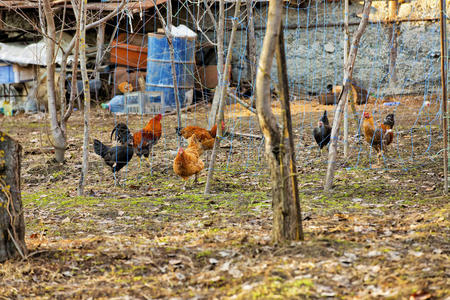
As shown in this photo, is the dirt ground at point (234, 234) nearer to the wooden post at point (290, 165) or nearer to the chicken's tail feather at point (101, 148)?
the wooden post at point (290, 165)

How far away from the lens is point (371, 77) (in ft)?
51.4

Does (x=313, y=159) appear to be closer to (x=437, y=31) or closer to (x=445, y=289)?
(x=445, y=289)

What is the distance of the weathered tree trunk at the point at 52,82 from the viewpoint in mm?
7543

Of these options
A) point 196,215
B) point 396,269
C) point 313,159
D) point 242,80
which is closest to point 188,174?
point 196,215

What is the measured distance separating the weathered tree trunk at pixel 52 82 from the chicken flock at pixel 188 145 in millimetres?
999

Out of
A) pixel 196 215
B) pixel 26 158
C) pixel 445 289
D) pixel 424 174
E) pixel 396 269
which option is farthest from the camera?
pixel 26 158

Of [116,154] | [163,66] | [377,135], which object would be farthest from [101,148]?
[163,66]

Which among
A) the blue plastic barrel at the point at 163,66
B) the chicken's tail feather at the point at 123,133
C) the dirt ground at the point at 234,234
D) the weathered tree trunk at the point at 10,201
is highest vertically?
the blue plastic barrel at the point at 163,66

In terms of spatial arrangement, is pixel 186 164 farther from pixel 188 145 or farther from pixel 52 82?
pixel 52 82

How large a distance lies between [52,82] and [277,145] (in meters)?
5.25

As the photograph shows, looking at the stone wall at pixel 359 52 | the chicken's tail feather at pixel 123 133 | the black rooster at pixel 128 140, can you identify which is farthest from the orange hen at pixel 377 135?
the stone wall at pixel 359 52

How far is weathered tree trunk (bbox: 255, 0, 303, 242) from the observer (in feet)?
13.1

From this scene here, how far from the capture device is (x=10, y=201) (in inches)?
164

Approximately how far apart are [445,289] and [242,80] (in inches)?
549
